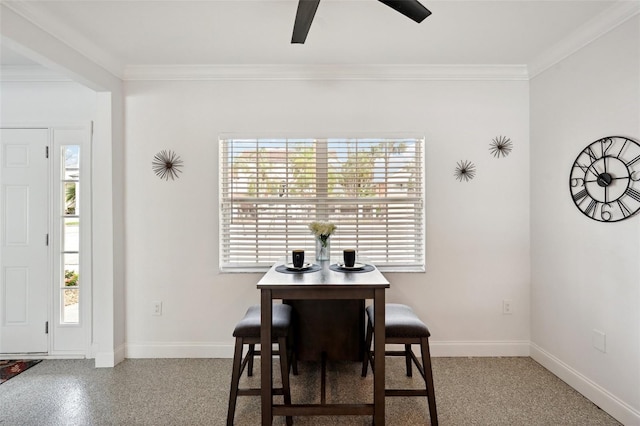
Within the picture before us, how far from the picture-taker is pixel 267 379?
1.92 metres

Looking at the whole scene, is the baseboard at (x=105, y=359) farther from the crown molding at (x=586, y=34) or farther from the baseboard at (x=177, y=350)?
the crown molding at (x=586, y=34)

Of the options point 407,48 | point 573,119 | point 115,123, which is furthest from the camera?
point 115,123

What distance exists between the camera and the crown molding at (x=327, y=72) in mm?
2883

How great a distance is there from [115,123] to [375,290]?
2.63 meters

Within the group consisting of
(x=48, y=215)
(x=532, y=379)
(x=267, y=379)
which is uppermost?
(x=48, y=215)

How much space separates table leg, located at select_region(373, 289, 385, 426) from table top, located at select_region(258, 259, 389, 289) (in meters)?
0.11

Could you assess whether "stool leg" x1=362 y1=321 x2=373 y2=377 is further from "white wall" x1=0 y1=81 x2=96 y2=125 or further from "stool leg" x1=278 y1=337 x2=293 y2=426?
"white wall" x1=0 y1=81 x2=96 y2=125

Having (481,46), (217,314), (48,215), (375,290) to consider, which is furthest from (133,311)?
(481,46)

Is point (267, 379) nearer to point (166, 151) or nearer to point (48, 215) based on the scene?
point (166, 151)

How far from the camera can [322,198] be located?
2969mm

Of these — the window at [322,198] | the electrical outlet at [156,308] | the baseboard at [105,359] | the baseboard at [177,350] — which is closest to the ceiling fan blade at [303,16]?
the window at [322,198]

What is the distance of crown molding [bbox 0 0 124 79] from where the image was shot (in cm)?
201

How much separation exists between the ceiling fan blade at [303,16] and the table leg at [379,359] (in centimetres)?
154

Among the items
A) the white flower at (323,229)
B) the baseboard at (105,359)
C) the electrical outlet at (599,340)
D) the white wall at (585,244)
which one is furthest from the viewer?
the baseboard at (105,359)
